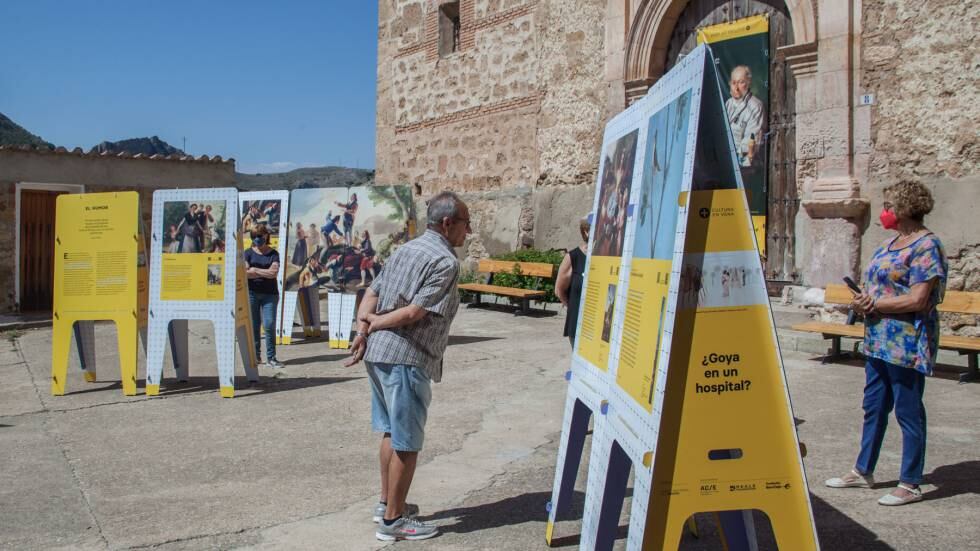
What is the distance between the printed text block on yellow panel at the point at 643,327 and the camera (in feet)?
8.98

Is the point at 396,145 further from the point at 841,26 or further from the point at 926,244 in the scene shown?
the point at 926,244

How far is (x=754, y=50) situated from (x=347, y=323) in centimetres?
646

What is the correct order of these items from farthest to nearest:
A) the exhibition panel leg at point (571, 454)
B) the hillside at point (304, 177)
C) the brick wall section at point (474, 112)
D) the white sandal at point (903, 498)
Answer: the hillside at point (304, 177)
the brick wall section at point (474, 112)
the white sandal at point (903, 498)
the exhibition panel leg at point (571, 454)

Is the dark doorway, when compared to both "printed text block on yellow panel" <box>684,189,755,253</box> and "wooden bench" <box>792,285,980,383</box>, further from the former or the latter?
"printed text block on yellow panel" <box>684,189,755,253</box>

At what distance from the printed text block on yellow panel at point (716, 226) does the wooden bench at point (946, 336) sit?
5301 millimetres

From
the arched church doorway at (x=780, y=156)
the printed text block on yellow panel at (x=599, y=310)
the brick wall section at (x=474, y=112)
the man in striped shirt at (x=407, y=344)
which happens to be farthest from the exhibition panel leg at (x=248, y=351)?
the brick wall section at (x=474, y=112)

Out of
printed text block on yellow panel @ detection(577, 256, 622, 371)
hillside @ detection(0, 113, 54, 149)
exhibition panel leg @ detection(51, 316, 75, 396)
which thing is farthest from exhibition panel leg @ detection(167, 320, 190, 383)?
hillside @ detection(0, 113, 54, 149)

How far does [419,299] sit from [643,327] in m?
1.22

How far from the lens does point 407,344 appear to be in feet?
12.4

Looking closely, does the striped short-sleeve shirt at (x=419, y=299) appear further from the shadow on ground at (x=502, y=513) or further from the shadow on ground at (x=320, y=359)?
the shadow on ground at (x=320, y=359)

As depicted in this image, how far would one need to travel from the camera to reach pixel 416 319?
3738 millimetres

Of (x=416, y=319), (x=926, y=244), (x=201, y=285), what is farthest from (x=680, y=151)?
(x=201, y=285)

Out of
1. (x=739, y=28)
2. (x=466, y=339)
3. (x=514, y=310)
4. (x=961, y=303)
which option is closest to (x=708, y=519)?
(x=961, y=303)

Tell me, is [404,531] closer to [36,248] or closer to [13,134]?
[36,248]
